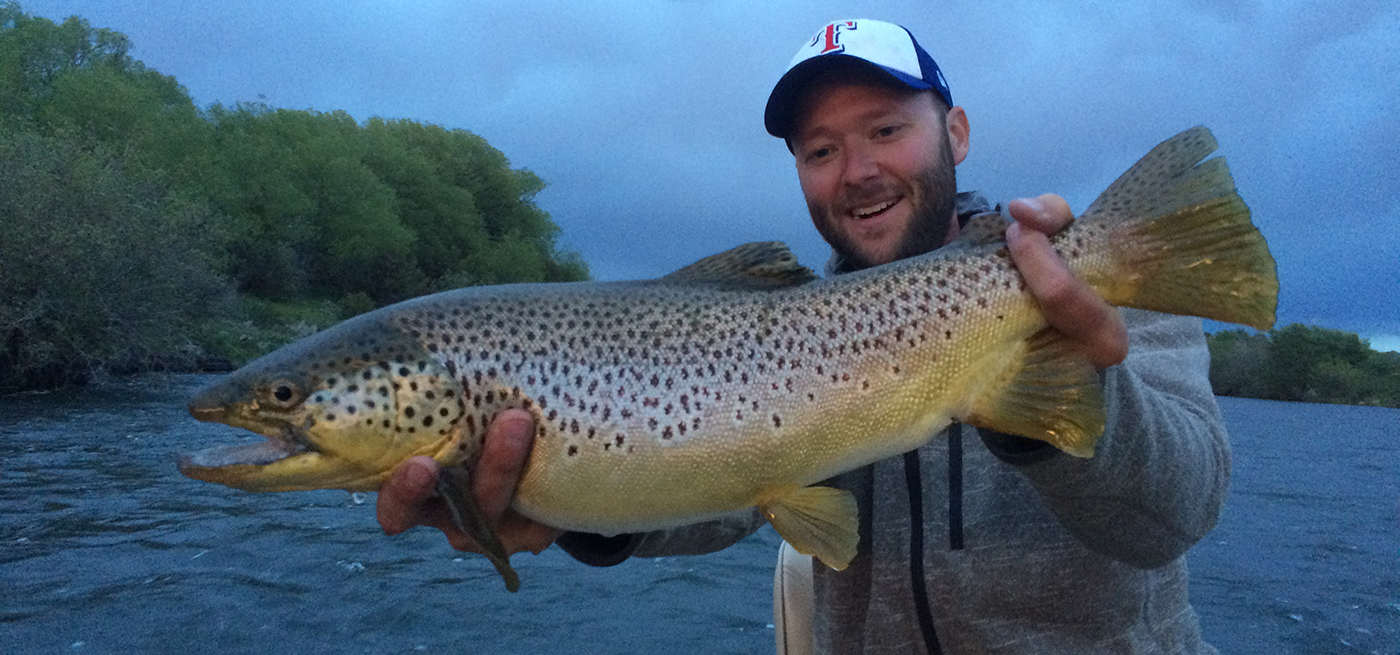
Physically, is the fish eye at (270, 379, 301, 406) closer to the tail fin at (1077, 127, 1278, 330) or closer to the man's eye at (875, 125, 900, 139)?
the tail fin at (1077, 127, 1278, 330)

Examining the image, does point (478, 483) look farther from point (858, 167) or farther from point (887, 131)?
point (887, 131)

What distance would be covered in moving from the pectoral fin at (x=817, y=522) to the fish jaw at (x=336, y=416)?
90 centimetres

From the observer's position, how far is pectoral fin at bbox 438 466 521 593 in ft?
7.34

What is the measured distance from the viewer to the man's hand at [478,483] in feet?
7.19

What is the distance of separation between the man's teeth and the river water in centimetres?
485

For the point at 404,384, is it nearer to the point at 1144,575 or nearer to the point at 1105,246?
the point at 1105,246

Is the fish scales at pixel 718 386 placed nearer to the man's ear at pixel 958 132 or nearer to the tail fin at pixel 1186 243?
the tail fin at pixel 1186 243

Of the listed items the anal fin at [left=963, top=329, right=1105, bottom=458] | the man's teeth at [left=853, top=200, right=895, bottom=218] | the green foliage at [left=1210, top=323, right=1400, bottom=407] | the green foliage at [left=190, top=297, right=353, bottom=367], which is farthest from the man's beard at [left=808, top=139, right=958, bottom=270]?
the green foliage at [left=1210, top=323, right=1400, bottom=407]

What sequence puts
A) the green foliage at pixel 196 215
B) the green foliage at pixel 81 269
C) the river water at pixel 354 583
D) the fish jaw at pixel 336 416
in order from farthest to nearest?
the green foliage at pixel 196 215, the green foliage at pixel 81 269, the river water at pixel 354 583, the fish jaw at pixel 336 416

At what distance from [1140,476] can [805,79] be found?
195cm

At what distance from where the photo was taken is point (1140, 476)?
7.14ft

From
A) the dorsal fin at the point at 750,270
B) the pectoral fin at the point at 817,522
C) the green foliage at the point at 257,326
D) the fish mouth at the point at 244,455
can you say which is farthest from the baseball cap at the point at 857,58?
the green foliage at the point at 257,326

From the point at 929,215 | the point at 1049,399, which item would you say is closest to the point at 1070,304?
the point at 1049,399

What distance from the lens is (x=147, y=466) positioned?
40.7 ft
